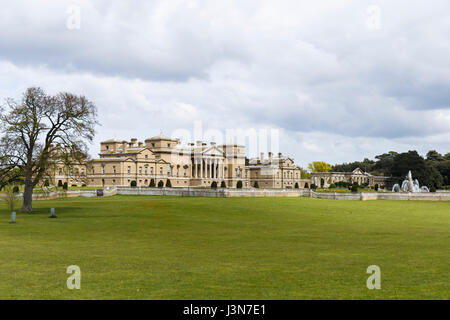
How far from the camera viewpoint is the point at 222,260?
59.8 ft

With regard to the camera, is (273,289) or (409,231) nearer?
(273,289)

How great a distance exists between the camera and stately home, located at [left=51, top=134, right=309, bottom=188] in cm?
12206

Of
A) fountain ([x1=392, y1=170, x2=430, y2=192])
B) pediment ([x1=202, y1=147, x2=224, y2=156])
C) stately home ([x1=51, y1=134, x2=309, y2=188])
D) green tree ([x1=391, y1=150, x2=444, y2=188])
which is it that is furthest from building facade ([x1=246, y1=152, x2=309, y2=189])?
fountain ([x1=392, y1=170, x2=430, y2=192])

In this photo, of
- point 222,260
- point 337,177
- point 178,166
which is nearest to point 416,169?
point 337,177

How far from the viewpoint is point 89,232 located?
29.8m

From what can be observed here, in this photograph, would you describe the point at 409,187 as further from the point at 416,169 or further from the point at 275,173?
the point at 275,173

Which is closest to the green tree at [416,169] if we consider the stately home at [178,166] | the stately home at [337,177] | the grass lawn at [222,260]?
the stately home at [178,166]

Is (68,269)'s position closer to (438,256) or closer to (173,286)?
(173,286)

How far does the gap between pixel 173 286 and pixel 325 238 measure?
47.8 ft

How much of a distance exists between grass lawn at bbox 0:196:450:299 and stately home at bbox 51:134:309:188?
75853mm

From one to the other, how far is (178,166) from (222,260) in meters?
120

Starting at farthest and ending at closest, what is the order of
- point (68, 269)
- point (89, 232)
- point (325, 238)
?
point (89, 232)
point (325, 238)
point (68, 269)

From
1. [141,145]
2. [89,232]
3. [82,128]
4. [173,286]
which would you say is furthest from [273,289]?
[141,145]
